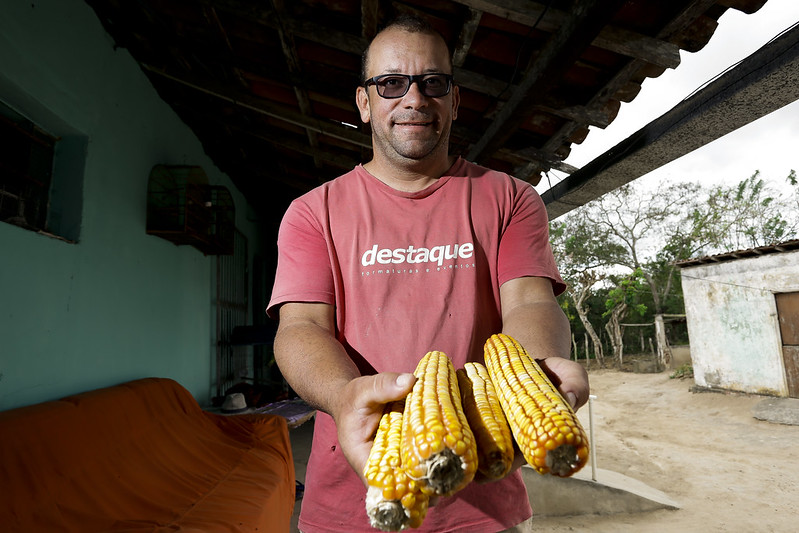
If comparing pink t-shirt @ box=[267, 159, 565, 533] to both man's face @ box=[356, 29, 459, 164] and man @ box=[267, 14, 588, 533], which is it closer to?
man @ box=[267, 14, 588, 533]

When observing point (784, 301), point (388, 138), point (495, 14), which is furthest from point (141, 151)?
point (784, 301)

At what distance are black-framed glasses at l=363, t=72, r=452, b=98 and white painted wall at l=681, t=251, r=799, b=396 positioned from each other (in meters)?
15.5

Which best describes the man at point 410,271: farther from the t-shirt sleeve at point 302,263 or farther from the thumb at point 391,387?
the thumb at point 391,387

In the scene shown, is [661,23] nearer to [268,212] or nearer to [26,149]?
[26,149]

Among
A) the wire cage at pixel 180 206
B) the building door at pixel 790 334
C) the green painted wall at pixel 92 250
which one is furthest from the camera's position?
the building door at pixel 790 334

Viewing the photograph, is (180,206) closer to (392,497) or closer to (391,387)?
(391,387)

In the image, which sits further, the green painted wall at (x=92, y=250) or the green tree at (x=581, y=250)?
the green tree at (x=581, y=250)

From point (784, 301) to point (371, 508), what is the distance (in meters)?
16.4

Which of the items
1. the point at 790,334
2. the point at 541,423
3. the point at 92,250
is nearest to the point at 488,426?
the point at 541,423

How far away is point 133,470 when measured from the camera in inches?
138

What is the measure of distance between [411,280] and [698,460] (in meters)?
10.8

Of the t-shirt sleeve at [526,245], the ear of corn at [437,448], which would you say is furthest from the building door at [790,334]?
the ear of corn at [437,448]

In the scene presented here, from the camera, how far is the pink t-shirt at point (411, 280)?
1.43 meters

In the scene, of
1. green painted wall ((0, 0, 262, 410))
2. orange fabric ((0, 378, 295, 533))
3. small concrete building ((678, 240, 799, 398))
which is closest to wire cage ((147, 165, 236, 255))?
green painted wall ((0, 0, 262, 410))
